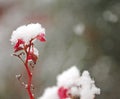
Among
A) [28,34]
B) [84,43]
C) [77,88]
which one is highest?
[84,43]

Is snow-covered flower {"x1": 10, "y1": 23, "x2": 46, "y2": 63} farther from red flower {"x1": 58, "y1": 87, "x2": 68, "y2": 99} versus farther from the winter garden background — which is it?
the winter garden background

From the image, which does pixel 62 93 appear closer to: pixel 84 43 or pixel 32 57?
pixel 32 57

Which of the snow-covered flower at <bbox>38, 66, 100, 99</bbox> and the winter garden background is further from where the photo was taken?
the winter garden background

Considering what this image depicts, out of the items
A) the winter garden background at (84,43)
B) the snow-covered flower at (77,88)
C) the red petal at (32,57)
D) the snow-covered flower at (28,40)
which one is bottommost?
the snow-covered flower at (77,88)

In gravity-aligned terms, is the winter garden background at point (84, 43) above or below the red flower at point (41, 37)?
above

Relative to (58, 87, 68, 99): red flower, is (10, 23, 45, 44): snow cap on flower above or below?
above

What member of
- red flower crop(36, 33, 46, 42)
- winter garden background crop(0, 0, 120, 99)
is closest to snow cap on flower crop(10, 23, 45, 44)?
red flower crop(36, 33, 46, 42)

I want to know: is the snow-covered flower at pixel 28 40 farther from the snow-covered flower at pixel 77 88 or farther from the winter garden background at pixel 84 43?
the winter garden background at pixel 84 43

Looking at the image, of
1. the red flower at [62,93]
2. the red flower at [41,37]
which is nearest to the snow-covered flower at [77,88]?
the red flower at [62,93]

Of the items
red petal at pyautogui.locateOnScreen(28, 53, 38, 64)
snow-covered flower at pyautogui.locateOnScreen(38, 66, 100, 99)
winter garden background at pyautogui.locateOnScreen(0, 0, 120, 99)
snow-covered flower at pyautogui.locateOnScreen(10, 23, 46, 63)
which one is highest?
winter garden background at pyautogui.locateOnScreen(0, 0, 120, 99)

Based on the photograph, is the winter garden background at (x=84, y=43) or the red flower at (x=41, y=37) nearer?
the red flower at (x=41, y=37)

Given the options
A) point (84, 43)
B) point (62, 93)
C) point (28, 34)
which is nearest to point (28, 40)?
point (28, 34)
